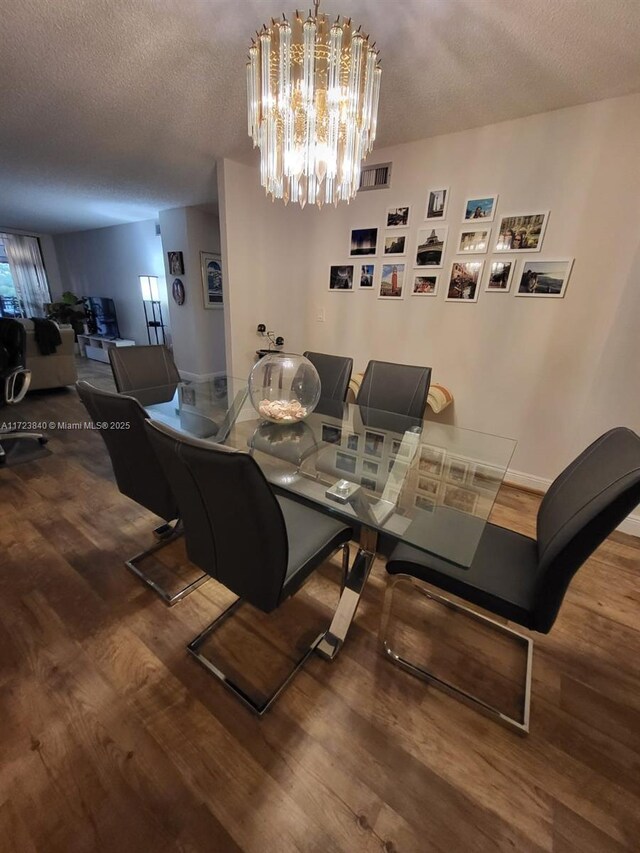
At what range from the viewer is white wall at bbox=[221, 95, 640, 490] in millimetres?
1959

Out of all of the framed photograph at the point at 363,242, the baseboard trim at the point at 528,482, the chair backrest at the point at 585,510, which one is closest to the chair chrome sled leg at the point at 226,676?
the chair backrest at the point at 585,510

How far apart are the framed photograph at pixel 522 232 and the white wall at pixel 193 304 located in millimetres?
3916

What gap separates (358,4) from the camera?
4.42ft

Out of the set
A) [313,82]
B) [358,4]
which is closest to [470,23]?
[358,4]

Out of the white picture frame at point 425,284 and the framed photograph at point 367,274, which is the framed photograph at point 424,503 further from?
the framed photograph at point 367,274

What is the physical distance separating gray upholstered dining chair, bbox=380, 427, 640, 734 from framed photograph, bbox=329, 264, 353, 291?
2.41 m

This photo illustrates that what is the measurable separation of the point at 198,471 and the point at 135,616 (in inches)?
41.0

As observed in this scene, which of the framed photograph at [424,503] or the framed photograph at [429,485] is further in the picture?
the framed photograph at [429,485]

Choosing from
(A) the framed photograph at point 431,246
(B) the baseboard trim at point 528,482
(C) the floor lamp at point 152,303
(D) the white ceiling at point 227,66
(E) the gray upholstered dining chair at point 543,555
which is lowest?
(B) the baseboard trim at point 528,482

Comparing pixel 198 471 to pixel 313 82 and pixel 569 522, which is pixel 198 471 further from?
pixel 313 82

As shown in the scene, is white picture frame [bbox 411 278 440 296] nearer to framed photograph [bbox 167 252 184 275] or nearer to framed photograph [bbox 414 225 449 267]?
framed photograph [bbox 414 225 449 267]

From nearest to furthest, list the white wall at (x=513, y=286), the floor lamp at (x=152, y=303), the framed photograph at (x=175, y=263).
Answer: the white wall at (x=513, y=286), the framed photograph at (x=175, y=263), the floor lamp at (x=152, y=303)

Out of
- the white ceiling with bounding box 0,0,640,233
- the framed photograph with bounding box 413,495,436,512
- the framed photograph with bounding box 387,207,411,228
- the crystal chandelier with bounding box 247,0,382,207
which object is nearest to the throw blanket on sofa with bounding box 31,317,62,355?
the white ceiling with bounding box 0,0,640,233

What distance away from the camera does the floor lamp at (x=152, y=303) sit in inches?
216
